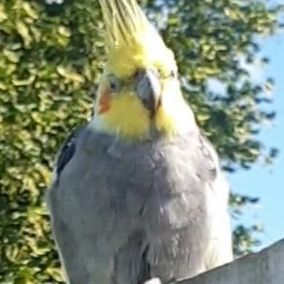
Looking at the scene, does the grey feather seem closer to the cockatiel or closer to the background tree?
the cockatiel

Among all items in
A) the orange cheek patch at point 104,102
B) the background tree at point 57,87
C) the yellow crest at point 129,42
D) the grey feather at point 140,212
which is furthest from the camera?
the background tree at point 57,87

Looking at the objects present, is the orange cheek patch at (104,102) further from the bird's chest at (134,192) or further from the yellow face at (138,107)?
the bird's chest at (134,192)

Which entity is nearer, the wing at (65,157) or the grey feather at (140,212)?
the grey feather at (140,212)

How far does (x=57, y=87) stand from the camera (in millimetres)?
8445

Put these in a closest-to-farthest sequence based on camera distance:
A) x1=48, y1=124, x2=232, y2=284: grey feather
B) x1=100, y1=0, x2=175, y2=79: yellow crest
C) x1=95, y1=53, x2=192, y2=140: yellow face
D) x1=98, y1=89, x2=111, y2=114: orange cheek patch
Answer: x1=48, y1=124, x2=232, y2=284: grey feather → x1=95, y1=53, x2=192, y2=140: yellow face → x1=100, y1=0, x2=175, y2=79: yellow crest → x1=98, y1=89, x2=111, y2=114: orange cheek patch

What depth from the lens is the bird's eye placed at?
5.30 metres

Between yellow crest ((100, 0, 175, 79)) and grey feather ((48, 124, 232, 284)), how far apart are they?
29cm

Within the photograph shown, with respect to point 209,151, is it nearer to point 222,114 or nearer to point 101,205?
point 101,205

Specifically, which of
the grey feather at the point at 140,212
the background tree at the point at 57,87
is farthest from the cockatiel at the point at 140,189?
the background tree at the point at 57,87

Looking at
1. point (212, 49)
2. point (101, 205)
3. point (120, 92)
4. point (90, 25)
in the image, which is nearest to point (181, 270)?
point (101, 205)

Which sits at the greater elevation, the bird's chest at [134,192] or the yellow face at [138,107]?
the yellow face at [138,107]

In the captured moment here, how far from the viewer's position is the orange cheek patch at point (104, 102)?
535 cm

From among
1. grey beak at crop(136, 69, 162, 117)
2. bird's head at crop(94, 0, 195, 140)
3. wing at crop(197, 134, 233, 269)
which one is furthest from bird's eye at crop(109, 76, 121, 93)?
wing at crop(197, 134, 233, 269)

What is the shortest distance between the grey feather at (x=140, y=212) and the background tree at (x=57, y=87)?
290cm
